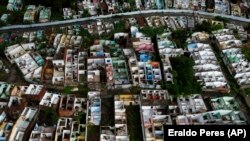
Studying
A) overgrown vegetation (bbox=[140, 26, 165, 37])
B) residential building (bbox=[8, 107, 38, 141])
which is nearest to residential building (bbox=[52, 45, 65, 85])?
residential building (bbox=[8, 107, 38, 141])

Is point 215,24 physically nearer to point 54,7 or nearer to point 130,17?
point 130,17

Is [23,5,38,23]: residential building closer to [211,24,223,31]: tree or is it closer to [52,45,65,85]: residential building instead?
[52,45,65,85]: residential building

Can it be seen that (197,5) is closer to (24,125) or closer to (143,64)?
(143,64)

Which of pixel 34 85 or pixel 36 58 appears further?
pixel 36 58

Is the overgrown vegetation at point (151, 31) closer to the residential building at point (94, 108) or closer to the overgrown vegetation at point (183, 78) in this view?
the overgrown vegetation at point (183, 78)

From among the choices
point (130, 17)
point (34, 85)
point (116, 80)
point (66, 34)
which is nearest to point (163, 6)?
point (130, 17)

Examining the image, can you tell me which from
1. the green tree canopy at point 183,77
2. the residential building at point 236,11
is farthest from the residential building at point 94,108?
the residential building at point 236,11
